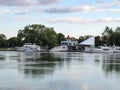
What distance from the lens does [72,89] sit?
2175cm

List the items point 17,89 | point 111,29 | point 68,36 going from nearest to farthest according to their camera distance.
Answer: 1. point 17,89
2. point 111,29
3. point 68,36

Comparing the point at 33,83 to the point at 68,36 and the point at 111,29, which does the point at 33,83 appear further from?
the point at 68,36

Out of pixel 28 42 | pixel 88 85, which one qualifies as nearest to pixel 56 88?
pixel 88 85

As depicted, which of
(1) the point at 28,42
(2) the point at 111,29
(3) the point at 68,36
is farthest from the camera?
(3) the point at 68,36

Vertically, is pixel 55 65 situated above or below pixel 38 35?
below

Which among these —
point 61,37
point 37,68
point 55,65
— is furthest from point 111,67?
point 61,37

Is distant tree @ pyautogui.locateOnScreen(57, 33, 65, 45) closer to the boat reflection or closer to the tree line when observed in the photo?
the tree line

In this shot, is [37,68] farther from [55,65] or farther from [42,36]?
[42,36]

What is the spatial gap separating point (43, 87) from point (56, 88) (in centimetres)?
95

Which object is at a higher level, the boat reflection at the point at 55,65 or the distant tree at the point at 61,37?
the distant tree at the point at 61,37

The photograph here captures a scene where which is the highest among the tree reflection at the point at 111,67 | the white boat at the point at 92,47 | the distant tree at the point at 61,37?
the distant tree at the point at 61,37

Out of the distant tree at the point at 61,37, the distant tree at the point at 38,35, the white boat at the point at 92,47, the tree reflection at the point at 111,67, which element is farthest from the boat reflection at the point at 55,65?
the distant tree at the point at 61,37

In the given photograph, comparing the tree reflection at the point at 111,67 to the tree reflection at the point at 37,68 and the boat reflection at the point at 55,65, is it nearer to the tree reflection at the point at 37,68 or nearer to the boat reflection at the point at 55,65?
the boat reflection at the point at 55,65

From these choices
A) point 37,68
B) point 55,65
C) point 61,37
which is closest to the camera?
point 37,68
